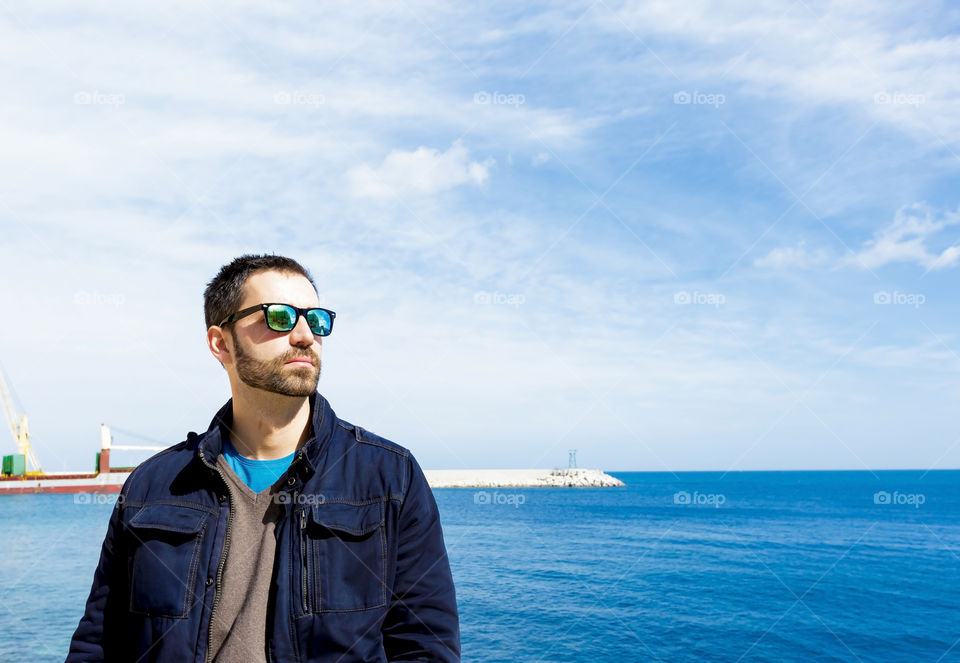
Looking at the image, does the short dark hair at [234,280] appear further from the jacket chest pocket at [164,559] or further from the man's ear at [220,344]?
the jacket chest pocket at [164,559]

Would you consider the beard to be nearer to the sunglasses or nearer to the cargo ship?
the sunglasses

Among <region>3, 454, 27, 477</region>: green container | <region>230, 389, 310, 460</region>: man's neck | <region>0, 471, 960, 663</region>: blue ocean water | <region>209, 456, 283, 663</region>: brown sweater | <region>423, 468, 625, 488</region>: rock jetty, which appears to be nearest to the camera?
<region>209, 456, 283, 663</region>: brown sweater

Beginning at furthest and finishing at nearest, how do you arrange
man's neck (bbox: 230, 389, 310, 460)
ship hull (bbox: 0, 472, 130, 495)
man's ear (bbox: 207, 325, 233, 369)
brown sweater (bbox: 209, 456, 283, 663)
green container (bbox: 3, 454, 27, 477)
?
green container (bbox: 3, 454, 27, 477), ship hull (bbox: 0, 472, 130, 495), man's ear (bbox: 207, 325, 233, 369), man's neck (bbox: 230, 389, 310, 460), brown sweater (bbox: 209, 456, 283, 663)

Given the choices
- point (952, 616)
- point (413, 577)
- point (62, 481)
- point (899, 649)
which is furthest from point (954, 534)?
point (62, 481)

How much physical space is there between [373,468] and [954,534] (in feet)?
279

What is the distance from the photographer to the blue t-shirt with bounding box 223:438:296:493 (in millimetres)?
2408

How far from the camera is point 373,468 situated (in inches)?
92.4

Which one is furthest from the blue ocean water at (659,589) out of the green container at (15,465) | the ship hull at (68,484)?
the green container at (15,465)

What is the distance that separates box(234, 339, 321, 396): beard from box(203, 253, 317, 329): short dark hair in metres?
0.27

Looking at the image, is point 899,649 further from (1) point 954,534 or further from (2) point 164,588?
(1) point 954,534

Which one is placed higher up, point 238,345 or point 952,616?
point 238,345

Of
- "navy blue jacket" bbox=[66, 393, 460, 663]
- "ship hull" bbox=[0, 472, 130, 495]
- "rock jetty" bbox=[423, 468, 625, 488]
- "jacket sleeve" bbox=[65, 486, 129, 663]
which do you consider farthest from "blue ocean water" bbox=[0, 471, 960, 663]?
"rock jetty" bbox=[423, 468, 625, 488]

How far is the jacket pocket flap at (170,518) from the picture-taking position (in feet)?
7.49

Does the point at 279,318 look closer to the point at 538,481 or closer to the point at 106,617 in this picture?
the point at 106,617
